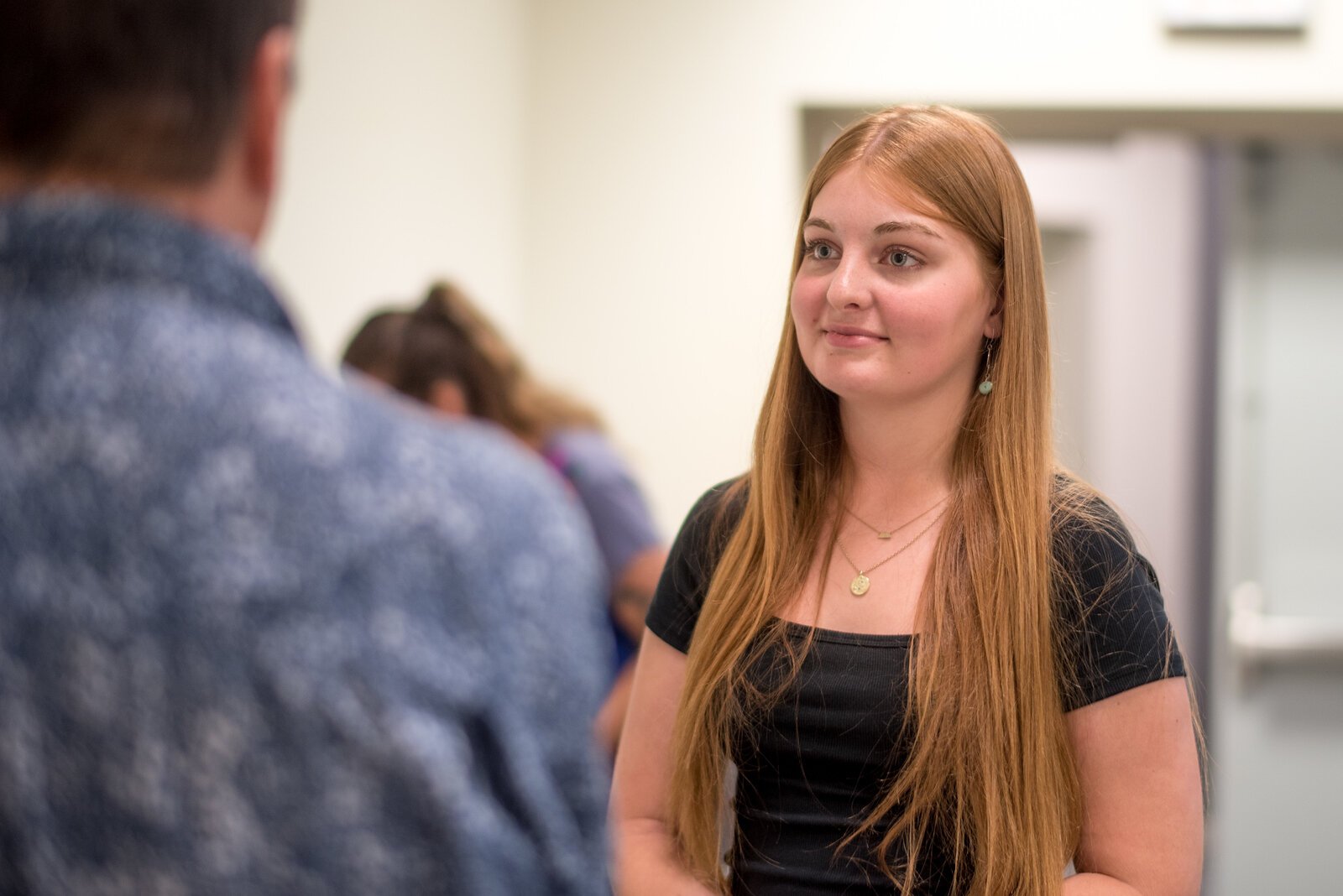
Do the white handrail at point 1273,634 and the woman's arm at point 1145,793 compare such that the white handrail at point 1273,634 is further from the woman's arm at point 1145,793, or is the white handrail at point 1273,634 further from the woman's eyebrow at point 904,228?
the woman's eyebrow at point 904,228

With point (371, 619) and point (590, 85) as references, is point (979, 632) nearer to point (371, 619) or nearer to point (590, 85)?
point (371, 619)

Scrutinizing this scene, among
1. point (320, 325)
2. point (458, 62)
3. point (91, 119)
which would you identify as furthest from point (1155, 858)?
point (458, 62)

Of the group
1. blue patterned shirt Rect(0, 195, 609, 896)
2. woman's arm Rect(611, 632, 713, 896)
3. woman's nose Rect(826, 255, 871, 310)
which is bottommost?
woman's arm Rect(611, 632, 713, 896)

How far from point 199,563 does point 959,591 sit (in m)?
0.86

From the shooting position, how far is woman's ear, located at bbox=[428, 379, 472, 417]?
230cm

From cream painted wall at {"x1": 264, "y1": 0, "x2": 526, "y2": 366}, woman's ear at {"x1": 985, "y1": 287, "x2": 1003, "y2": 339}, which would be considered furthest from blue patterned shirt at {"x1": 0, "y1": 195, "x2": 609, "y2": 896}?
cream painted wall at {"x1": 264, "y1": 0, "x2": 526, "y2": 366}

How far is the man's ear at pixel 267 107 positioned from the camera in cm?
64

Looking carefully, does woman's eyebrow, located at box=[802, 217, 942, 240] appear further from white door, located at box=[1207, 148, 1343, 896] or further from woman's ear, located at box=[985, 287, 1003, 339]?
white door, located at box=[1207, 148, 1343, 896]

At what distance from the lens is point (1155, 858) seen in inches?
46.8

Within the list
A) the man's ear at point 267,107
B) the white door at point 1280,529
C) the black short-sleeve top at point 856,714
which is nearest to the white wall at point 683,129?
the white door at point 1280,529

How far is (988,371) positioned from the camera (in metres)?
1.37

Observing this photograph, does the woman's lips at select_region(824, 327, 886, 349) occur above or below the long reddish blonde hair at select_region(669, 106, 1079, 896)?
above

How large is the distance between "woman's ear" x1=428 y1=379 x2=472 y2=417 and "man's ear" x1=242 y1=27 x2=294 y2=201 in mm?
1648

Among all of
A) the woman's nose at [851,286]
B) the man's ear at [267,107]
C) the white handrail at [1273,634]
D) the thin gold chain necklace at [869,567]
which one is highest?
the man's ear at [267,107]
